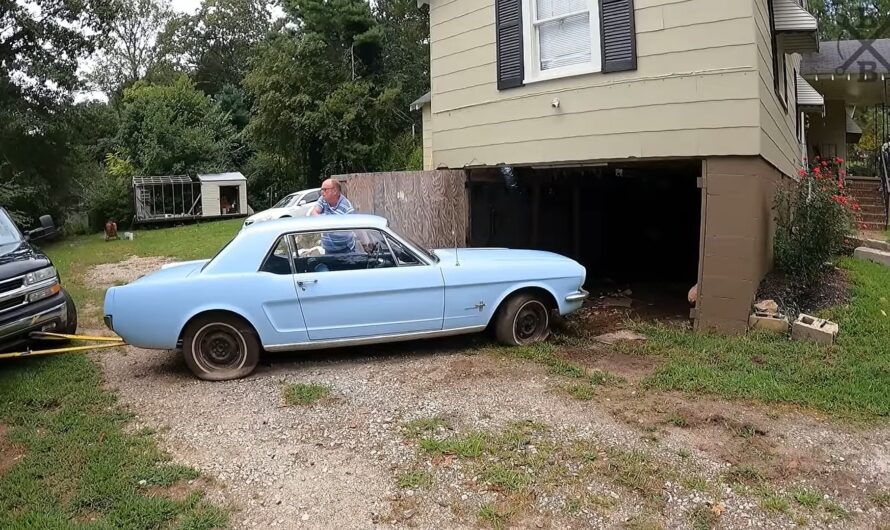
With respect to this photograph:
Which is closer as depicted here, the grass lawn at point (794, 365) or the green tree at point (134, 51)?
the grass lawn at point (794, 365)

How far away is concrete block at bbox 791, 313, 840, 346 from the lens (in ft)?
19.0

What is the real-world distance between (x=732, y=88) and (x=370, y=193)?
444 cm

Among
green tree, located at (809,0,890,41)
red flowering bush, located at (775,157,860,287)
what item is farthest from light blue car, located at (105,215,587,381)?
green tree, located at (809,0,890,41)

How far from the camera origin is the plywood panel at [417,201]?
8086mm

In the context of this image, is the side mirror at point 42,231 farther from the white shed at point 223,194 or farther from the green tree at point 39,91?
the white shed at point 223,194

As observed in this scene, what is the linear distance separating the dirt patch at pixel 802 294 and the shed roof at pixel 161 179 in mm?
24363

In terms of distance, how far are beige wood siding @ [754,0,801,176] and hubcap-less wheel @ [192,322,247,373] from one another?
5.57 meters

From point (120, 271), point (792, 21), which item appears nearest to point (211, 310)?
point (792, 21)

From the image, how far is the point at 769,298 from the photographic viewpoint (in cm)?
690

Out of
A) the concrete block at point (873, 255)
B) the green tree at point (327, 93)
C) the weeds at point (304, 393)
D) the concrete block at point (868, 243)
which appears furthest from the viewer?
the green tree at point (327, 93)

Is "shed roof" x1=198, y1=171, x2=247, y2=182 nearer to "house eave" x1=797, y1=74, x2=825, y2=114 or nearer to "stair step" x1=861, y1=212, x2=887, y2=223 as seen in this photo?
"house eave" x1=797, y1=74, x2=825, y2=114

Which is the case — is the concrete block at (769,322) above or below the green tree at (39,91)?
below

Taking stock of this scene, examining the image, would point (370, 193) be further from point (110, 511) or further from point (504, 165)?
point (110, 511)

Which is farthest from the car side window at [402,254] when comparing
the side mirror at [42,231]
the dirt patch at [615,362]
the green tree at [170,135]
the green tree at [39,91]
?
the green tree at [170,135]
